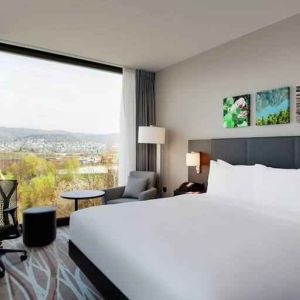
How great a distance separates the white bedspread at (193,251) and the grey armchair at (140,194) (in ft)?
4.71


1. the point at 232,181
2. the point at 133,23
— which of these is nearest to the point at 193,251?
the point at 232,181

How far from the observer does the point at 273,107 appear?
3.07m

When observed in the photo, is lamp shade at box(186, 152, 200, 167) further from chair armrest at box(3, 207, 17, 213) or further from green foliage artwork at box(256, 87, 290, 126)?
chair armrest at box(3, 207, 17, 213)

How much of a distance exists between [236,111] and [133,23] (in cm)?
175

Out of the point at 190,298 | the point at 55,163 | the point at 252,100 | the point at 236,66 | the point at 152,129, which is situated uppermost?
the point at 236,66

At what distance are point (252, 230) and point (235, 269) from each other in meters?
0.68

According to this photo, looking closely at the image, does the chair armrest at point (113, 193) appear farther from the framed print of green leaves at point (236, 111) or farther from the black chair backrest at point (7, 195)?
the framed print of green leaves at point (236, 111)

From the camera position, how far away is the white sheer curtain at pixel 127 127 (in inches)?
187

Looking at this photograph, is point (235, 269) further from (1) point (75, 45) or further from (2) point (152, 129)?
(1) point (75, 45)

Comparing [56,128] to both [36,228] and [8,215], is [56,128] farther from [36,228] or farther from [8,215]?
[8,215]

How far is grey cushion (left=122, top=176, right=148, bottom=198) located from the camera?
13.6 feet

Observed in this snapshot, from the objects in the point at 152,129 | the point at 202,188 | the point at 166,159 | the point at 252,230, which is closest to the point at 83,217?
the point at 252,230

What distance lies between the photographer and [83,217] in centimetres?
233

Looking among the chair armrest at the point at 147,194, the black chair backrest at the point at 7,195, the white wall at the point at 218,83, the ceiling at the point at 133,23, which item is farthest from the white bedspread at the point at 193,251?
the ceiling at the point at 133,23
